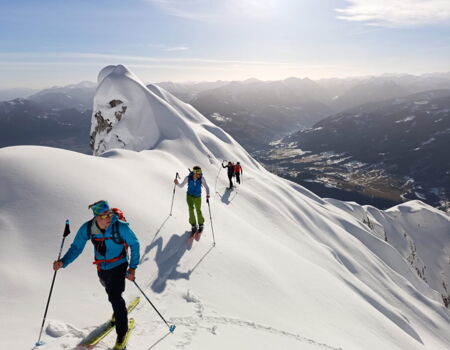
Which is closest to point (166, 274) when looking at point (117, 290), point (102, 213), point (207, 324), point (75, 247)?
point (207, 324)

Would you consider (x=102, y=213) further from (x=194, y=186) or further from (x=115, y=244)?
(x=194, y=186)

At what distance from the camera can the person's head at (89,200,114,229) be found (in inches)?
271

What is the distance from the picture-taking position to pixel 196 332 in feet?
29.4

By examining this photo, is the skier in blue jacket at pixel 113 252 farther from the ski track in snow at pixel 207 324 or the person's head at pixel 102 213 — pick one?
the ski track in snow at pixel 207 324

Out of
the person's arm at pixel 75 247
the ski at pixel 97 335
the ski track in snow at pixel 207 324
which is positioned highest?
the person's arm at pixel 75 247

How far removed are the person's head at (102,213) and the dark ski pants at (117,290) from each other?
3.59 feet

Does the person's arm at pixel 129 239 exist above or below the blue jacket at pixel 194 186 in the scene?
above

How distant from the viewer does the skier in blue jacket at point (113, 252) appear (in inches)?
281

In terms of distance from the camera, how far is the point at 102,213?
6906mm

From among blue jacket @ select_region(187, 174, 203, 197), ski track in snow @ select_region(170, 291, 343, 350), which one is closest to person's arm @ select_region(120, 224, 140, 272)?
ski track in snow @ select_region(170, 291, 343, 350)

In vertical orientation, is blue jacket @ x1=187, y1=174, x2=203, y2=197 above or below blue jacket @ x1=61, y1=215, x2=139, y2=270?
below

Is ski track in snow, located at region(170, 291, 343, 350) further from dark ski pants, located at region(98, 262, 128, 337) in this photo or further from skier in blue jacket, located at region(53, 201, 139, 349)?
skier in blue jacket, located at region(53, 201, 139, 349)

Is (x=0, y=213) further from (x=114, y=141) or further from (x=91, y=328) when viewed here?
(x=114, y=141)

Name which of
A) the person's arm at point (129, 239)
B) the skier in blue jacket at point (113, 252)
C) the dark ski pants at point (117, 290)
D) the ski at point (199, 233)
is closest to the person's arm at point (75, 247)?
the skier in blue jacket at point (113, 252)
